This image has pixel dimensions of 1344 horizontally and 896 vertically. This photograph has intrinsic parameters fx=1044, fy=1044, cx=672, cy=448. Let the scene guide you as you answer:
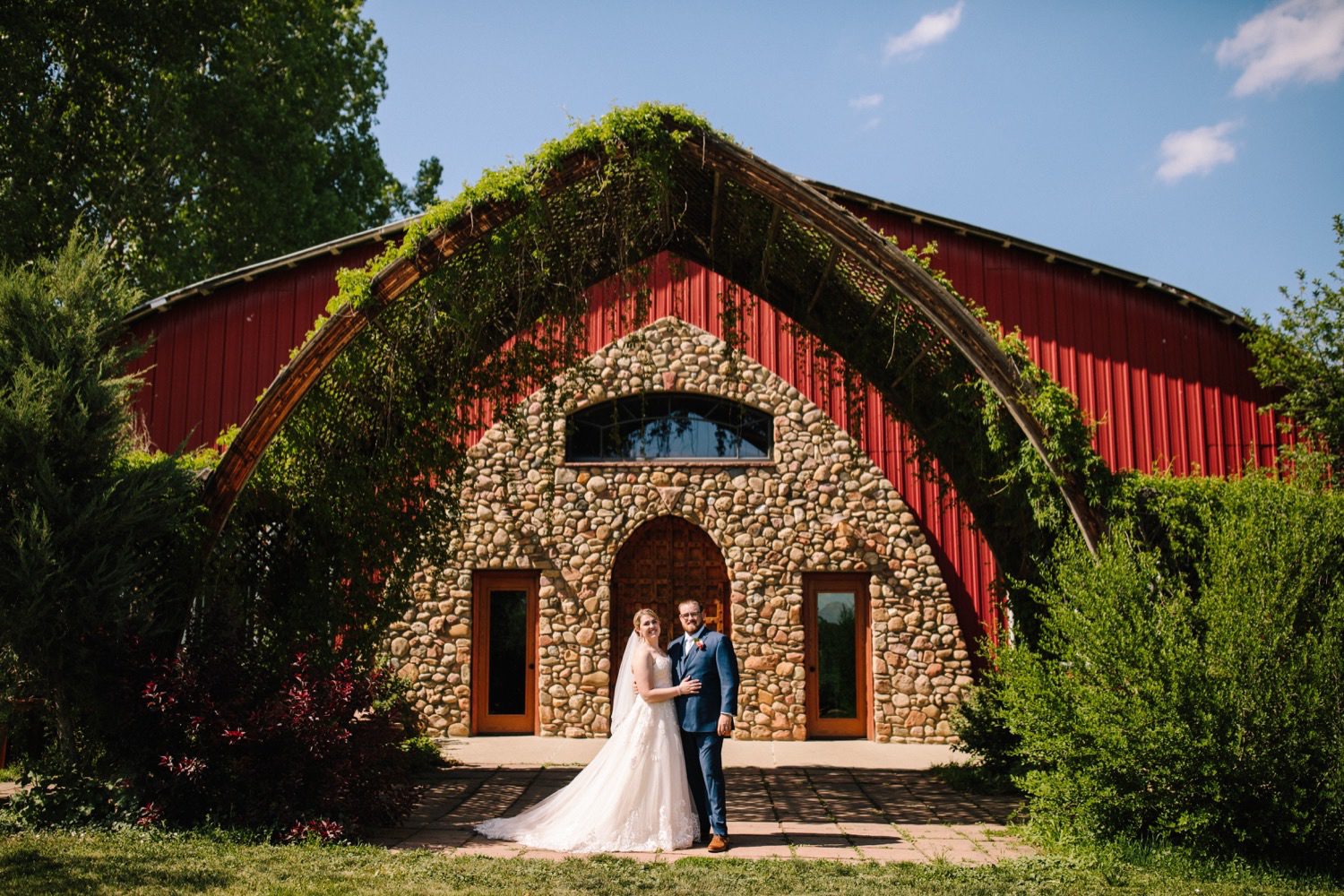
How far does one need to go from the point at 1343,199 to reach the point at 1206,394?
3.26m

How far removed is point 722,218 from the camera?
8852mm

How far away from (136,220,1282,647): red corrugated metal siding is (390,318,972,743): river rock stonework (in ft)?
1.79

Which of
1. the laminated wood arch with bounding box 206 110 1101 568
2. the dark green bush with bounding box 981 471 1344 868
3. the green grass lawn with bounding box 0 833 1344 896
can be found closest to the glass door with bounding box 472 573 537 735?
the laminated wood arch with bounding box 206 110 1101 568

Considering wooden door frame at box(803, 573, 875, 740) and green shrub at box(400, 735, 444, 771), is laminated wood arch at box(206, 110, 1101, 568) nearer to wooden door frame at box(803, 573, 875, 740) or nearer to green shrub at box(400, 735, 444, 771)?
green shrub at box(400, 735, 444, 771)

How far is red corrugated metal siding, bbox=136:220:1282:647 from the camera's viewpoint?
46.0 feet

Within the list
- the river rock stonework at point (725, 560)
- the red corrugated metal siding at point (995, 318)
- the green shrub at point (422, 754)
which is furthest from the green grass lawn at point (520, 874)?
the red corrugated metal siding at point (995, 318)

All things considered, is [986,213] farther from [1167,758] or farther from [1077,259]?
[1167,758]

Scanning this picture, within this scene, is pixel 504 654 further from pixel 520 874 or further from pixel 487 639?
pixel 520 874

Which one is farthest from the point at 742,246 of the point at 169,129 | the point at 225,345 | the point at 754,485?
the point at 169,129

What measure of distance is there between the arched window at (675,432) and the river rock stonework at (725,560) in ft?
0.70

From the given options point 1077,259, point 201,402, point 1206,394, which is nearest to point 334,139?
point 201,402

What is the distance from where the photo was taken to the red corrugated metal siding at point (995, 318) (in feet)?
46.0

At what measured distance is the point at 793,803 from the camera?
29.1 feet

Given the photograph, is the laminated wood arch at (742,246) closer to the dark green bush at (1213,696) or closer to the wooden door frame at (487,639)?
the dark green bush at (1213,696)
